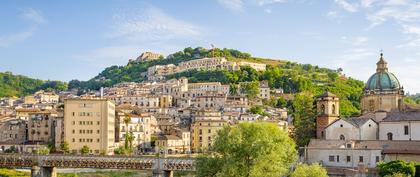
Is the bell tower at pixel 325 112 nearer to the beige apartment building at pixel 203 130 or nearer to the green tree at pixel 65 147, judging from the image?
the beige apartment building at pixel 203 130

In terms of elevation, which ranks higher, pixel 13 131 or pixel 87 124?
pixel 87 124

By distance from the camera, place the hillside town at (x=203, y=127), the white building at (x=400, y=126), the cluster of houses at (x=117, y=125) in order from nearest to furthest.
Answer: the hillside town at (x=203, y=127) → the white building at (x=400, y=126) → the cluster of houses at (x=117, y=125)

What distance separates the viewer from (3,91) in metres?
196

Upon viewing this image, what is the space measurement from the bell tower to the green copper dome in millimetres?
6041

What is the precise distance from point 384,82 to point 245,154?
3615 centimetres

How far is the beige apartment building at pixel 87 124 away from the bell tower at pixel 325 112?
32.1 meters

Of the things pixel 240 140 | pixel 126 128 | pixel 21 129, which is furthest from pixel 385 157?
pixel 21 129

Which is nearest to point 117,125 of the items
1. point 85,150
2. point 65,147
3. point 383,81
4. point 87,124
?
point 87,124

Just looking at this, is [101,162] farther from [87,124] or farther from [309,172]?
[309,172]

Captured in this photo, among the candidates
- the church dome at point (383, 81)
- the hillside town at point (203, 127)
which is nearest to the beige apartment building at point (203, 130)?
the hillside town at point (203, 127)

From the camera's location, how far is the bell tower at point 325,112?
67.1 meters

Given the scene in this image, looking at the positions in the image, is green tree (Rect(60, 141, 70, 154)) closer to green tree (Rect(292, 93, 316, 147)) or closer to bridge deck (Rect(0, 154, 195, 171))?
bridge deck (Rect(0, 154, 195, 171))

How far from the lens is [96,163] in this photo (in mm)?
57031

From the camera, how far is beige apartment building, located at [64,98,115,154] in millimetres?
80375
